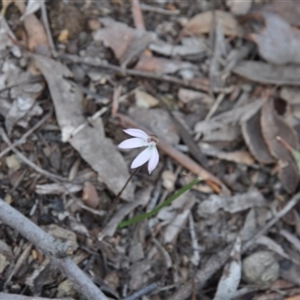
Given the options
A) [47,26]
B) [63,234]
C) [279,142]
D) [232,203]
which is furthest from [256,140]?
[47,26]

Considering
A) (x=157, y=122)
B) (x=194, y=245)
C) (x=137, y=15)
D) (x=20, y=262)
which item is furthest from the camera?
(x=137, y=15)

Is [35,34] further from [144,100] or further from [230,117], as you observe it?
[230,117]

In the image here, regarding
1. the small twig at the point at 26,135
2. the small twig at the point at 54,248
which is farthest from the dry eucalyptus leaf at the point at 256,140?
the small twig at the point at 54,248

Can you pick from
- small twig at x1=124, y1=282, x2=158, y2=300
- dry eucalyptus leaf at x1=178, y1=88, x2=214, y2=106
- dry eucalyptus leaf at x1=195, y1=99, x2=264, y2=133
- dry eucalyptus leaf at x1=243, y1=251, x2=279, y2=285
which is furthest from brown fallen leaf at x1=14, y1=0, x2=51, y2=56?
dry eucalyptus leaf at x1=243, y1=251, x2=279, y2=285

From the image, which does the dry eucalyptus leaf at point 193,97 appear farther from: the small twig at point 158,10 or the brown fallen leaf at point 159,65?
the small twig at point 158,10

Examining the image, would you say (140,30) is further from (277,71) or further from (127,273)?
(127,273)
